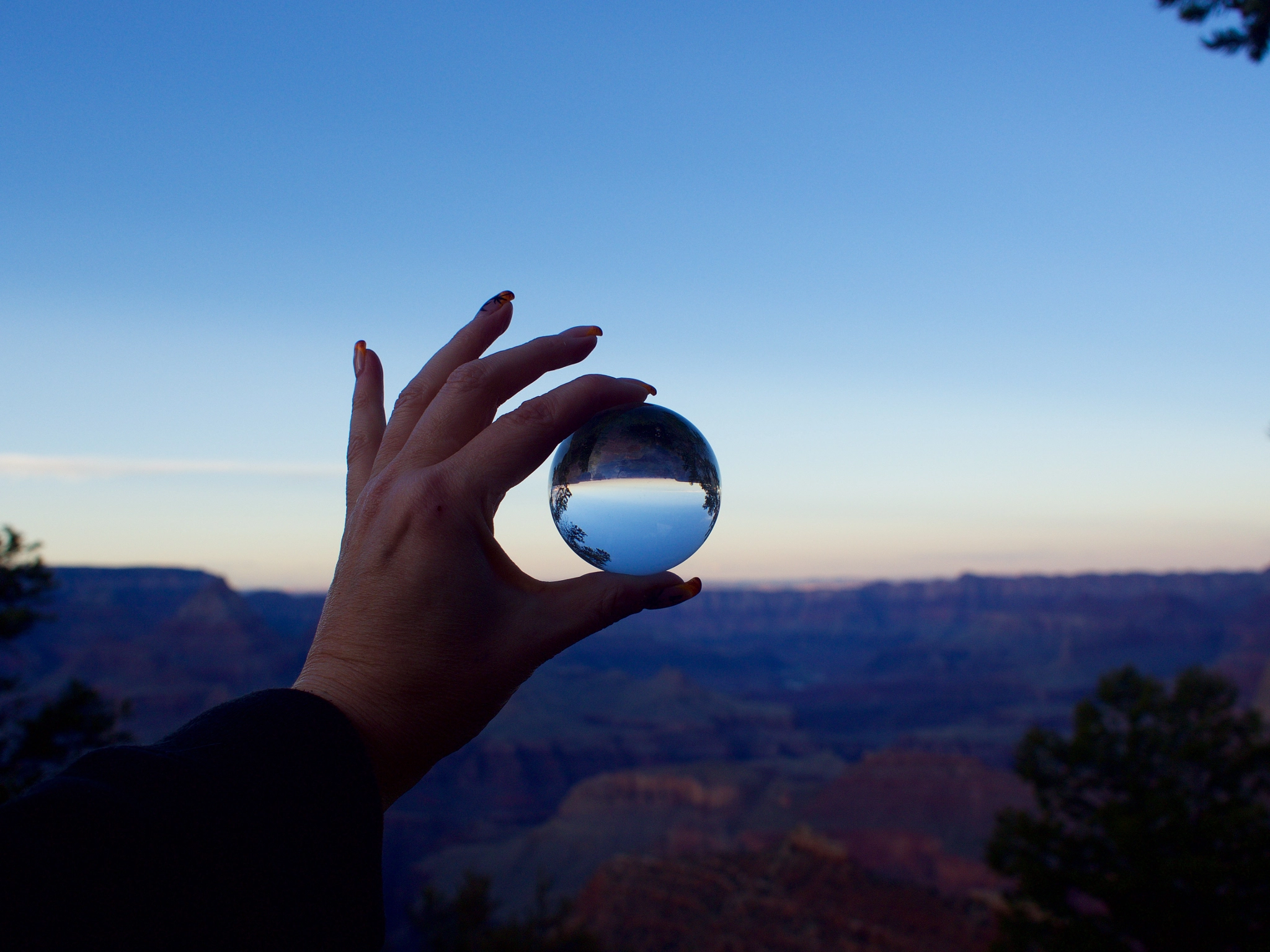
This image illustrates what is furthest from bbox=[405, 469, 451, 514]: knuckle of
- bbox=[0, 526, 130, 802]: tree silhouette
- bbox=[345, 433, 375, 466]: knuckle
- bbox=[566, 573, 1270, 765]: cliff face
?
bbox=[566, 573, 1270, 765]: cliff face

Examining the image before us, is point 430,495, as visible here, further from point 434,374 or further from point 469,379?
point 434,374

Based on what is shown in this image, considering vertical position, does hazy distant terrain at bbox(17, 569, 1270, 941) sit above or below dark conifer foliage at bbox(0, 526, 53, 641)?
below

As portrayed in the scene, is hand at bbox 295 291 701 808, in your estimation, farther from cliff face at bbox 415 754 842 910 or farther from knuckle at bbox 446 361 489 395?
cliff face at bbox 415 754 842 910

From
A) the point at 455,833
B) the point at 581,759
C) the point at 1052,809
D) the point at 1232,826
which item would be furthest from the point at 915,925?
the point at 581,759

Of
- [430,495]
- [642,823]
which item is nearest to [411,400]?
[430,495]

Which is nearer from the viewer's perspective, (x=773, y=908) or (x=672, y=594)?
(x=672, y=594)
